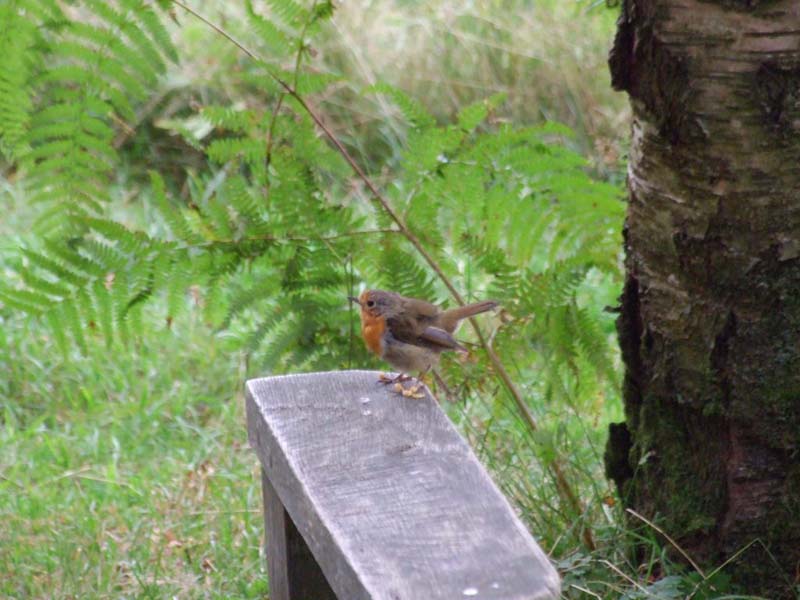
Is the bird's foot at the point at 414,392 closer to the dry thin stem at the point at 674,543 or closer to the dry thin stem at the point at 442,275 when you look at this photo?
the dry thin stem at the point at 442,275

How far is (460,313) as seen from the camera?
342cm

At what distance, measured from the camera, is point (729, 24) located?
2.52m

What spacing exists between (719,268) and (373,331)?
1082mm

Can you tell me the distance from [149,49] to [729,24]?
5.78ft

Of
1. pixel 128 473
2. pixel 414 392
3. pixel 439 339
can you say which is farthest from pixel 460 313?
pixel 128 473

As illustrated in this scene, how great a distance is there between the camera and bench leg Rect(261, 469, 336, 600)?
2611 mm

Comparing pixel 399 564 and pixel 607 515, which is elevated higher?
pixel 399 564

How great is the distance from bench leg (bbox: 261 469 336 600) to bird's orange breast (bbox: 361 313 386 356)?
0.76 m

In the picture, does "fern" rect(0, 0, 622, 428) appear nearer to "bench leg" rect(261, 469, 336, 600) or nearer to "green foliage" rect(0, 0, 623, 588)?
"green foliage" rect(0, 0, 623, 588)

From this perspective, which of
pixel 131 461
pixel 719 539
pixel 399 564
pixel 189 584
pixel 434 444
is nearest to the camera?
pixel 399 564

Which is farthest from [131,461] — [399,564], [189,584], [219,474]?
[399,564]

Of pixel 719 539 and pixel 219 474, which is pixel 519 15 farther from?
pixel 719 539

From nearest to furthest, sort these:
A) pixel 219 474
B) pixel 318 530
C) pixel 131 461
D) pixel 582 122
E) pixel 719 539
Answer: pixel 318 530
pixel 719 539
pixel 219 474
pixel 131 461
pixel 582 122

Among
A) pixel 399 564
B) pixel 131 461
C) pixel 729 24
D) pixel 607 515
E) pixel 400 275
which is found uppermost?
pixel 729 24
